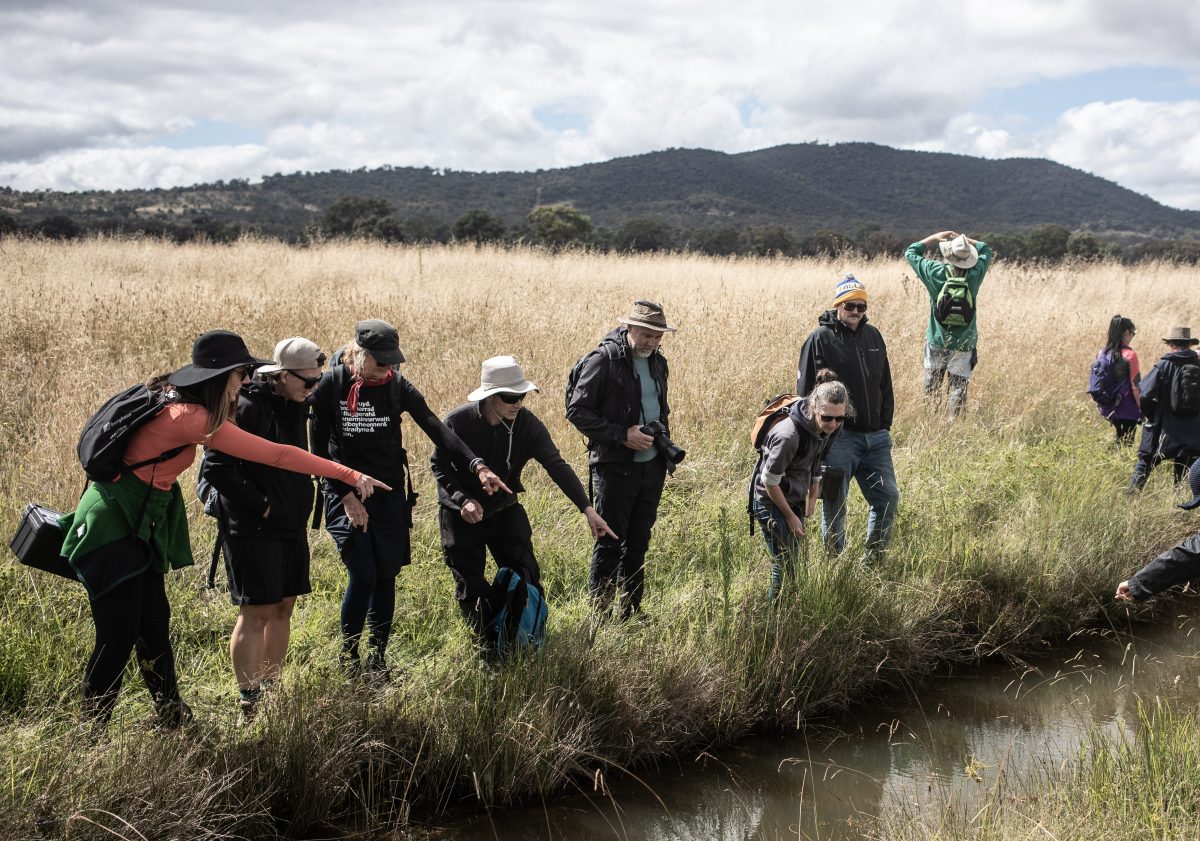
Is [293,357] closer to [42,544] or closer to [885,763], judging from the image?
[42,544]

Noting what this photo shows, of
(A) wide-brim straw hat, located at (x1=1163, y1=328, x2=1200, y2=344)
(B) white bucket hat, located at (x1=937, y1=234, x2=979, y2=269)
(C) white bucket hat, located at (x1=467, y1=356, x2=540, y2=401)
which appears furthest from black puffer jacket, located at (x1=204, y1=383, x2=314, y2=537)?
(A) wide-brim straw hat, located at (x1=1163, y1=328, x2=1200, y2=344)

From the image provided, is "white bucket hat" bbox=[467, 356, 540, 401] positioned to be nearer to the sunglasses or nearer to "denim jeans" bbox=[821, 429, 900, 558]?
the sunglasses

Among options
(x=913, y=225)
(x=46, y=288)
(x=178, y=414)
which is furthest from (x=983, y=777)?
(x=913, y=225)

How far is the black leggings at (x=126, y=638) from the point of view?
3.64 m

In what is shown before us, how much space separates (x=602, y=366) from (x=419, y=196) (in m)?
63.7

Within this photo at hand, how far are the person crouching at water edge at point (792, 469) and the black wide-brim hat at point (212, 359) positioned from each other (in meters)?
2.70

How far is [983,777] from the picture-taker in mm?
4305

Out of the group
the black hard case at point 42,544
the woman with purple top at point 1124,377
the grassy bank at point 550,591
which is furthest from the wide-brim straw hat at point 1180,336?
the black hard case at point 42,544

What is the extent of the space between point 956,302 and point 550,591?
4803 mm

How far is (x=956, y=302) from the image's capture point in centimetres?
848

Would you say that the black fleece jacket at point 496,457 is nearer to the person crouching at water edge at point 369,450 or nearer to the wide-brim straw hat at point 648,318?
the person crouching at water edge at point 369,450

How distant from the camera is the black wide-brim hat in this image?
11.6 feet

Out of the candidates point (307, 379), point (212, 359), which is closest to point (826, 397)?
point (307, 379)

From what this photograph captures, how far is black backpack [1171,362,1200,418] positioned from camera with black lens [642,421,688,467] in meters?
4.73
